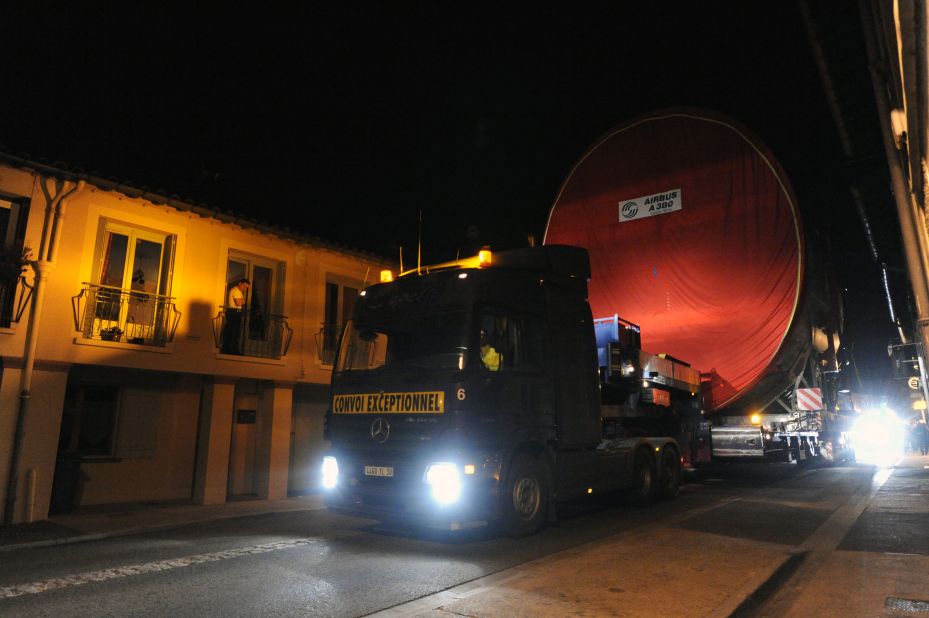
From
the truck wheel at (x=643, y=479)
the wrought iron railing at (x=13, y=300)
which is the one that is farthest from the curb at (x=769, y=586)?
the wrought iron railing at (x=13, y=300)

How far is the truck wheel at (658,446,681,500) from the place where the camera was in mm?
10141

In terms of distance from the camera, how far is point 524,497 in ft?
21.9

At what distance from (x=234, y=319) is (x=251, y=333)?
549 mm

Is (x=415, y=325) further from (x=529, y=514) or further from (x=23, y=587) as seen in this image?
(x=23, y=587)

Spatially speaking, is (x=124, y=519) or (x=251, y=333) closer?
(x=124, y=519)

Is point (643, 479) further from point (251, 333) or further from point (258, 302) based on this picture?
point (258, 302)

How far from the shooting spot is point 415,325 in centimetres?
689

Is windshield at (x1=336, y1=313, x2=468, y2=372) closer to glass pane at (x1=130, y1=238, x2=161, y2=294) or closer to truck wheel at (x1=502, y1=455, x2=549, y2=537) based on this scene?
truck wheel at (x1=502, y1=455, x2=549, y2=537)

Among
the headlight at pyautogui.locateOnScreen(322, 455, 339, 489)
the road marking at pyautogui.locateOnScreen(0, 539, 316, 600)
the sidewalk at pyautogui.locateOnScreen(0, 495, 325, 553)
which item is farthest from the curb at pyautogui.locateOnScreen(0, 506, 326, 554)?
the headlight at pyautogui.locateOnScreen(322, 455, 339, 489)

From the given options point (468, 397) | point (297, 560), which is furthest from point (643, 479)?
point (297, 560)

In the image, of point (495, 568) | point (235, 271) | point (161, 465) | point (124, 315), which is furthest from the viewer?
point (235, 271)

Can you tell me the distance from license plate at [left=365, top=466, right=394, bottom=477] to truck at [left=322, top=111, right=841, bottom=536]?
0.07 feet

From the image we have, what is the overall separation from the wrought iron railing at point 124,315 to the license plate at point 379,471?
A: 663 cm

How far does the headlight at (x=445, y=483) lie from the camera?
229 inches
